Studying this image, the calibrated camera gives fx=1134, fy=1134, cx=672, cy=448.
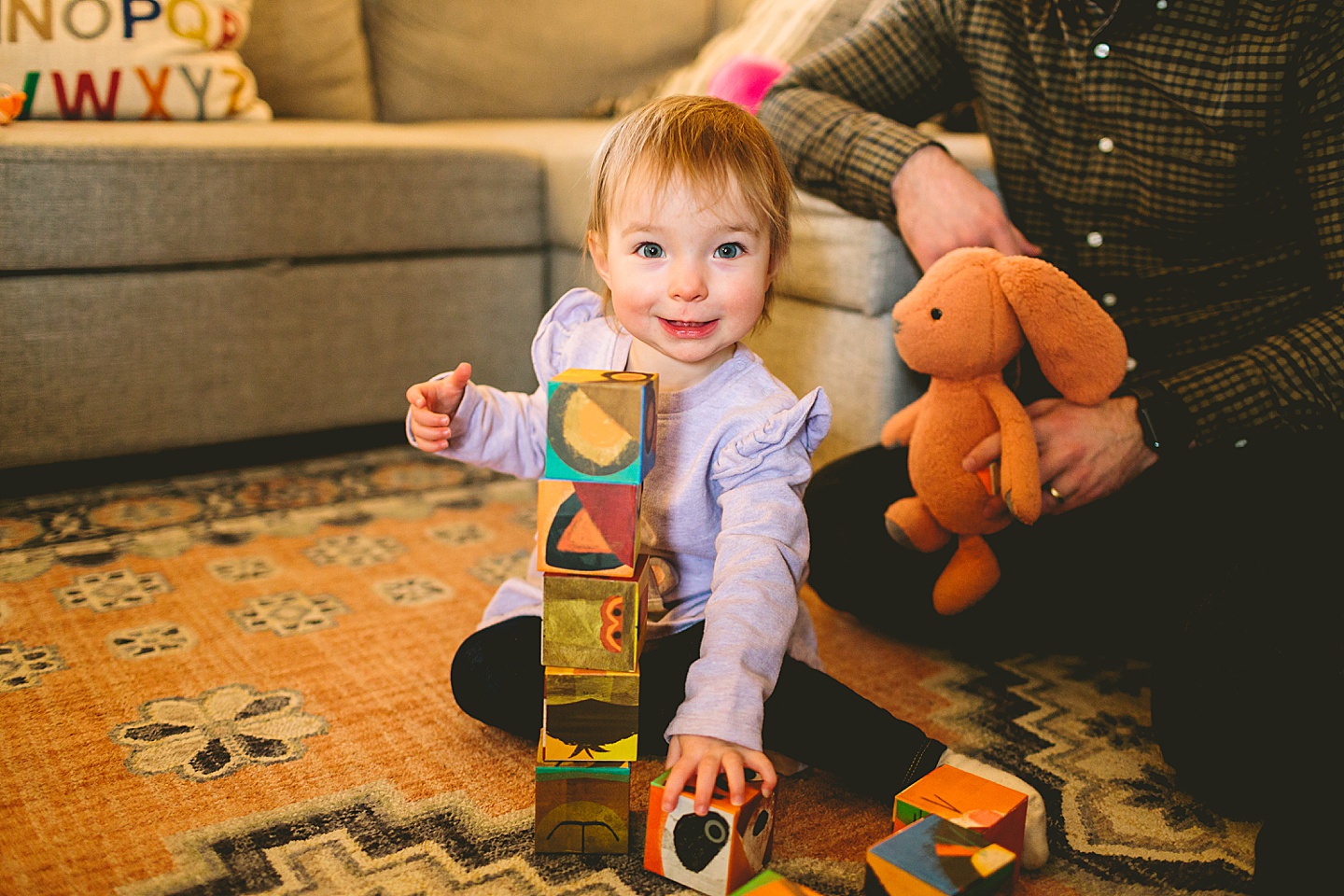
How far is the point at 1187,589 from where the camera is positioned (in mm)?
1131

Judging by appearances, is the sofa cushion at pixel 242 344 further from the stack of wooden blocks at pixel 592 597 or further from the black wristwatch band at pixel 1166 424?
the black wristwatch band at pixel 1166 424

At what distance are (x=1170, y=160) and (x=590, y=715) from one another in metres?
0.80

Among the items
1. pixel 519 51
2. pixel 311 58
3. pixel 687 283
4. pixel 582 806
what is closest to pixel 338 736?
pixel 582 806

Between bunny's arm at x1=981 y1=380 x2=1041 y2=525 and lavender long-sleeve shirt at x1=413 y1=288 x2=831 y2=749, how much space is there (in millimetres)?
184

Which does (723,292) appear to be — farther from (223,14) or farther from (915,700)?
(223,14)

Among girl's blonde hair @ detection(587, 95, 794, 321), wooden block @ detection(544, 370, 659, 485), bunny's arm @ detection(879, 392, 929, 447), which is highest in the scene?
girl's blonde hair @ detection(587, 95, 794, 321)

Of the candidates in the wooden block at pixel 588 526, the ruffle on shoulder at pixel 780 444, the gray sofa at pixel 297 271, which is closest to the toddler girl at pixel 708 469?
the ruffle on shoulder at pixel 780 444

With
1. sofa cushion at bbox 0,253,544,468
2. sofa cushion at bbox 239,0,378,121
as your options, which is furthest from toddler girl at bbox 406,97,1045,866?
sofa cushion at bbox 239,0,378,121

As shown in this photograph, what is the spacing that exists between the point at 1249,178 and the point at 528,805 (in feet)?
2.94

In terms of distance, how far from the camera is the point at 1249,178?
1.11 m

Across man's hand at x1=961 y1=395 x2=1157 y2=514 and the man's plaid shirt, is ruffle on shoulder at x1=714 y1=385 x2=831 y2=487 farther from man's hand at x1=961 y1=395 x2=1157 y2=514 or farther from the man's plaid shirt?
the man's plaid shirt

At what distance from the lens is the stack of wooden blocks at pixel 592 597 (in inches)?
30.0

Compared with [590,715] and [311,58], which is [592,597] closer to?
[590,715]

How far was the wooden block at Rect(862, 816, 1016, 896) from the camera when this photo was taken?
740 mm
